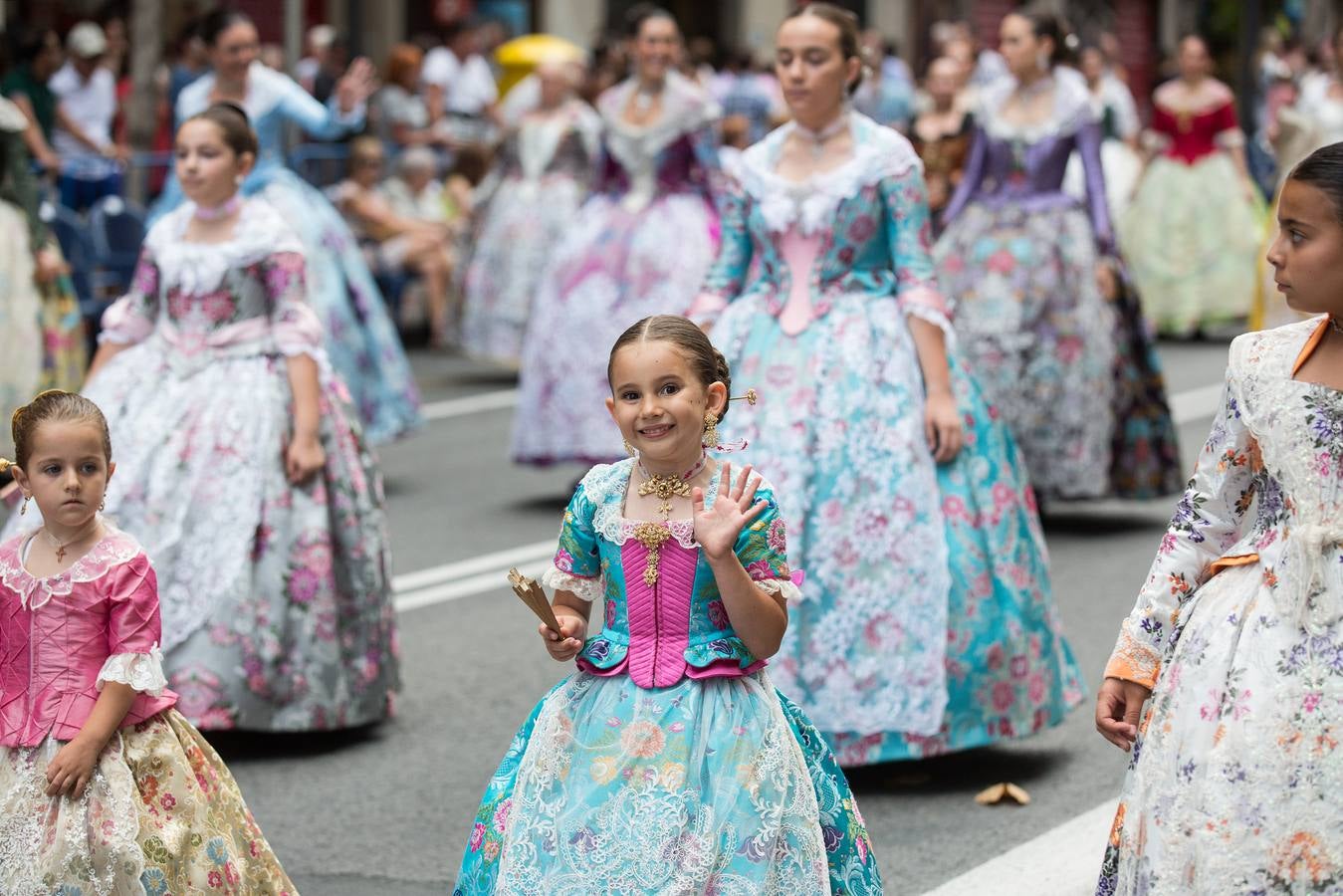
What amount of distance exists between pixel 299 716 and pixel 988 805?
2025 millimetres

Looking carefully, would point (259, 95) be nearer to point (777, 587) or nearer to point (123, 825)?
point (123, 825)

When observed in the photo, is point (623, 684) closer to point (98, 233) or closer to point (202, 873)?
point (202, 873)

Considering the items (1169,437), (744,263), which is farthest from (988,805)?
(1169,437)

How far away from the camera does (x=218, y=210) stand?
22.4 feet

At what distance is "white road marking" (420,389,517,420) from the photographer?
14.1 meters

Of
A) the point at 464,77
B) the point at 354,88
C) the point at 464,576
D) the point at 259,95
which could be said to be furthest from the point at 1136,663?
the point at 464,77

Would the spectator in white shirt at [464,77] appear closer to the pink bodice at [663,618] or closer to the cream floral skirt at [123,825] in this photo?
the cream floral skirt at [123,825]

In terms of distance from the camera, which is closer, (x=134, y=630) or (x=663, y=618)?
(x=663, y=618)

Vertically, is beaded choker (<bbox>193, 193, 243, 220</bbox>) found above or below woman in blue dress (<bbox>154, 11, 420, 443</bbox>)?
above

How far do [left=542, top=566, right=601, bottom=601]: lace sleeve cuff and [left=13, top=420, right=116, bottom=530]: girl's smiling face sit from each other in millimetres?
934

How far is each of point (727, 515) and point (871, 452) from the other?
2.21 m
